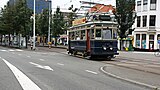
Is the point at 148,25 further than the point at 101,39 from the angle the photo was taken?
Yes

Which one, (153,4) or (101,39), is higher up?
(153,4)

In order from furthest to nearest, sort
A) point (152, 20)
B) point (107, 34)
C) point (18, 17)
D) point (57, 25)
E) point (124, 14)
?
point (57, 25), point (152, 20), point (18, 17), point (124, 14), point (107, 34)

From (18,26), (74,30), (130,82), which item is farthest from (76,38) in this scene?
(18,26)

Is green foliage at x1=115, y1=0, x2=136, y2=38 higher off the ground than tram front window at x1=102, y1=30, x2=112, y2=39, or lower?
higher

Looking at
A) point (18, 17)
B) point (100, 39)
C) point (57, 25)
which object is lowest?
point (100, 39)

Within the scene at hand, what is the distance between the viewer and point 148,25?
62156 mm

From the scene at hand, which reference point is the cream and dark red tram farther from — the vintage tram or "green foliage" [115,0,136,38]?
"green foliage" [115,0,136,38]

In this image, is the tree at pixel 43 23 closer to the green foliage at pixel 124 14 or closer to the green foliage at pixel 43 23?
the green foliage at pixel 43 23

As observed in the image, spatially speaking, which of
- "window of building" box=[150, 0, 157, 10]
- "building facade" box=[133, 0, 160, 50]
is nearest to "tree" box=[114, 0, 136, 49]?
"building facade" box=[133, 0, 160, 50]

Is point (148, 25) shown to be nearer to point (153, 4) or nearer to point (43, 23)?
point (153, 4)

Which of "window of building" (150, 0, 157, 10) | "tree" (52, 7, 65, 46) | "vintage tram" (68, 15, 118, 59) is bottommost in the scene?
"vintage tram" (68, 15, 118, 59)

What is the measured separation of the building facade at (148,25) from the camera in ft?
202

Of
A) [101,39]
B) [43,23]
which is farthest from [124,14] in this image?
[43,23]

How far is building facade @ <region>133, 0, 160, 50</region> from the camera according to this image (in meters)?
61.6
